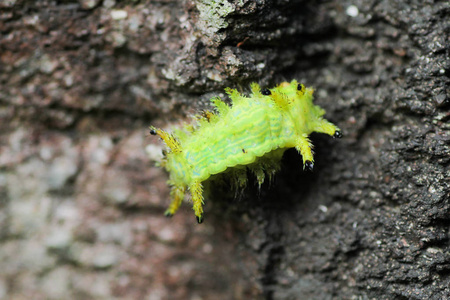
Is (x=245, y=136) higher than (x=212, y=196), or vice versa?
(x=245, y=136)

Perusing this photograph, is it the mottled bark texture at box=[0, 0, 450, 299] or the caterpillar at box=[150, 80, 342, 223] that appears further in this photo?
the mottled bark texture at box=[0, 0, 450, 299]

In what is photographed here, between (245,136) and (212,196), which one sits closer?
(245,136)

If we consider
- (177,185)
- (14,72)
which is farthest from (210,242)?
(14,72)

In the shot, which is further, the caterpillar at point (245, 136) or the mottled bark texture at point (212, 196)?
the mottled bark texture at point (212, 196)
